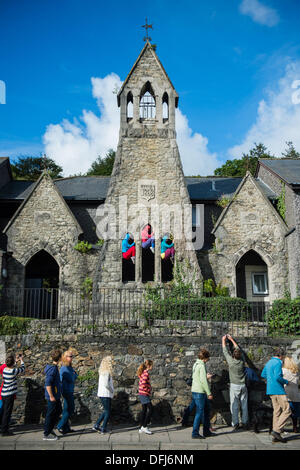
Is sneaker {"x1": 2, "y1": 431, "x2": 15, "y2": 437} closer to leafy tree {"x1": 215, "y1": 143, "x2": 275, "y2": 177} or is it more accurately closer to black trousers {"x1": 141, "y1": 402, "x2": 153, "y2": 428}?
black trousers {"x1": 141, "y1": 402, "x2": 153, "y2": 428}

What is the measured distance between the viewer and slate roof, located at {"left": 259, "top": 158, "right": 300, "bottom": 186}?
18928 millimetres

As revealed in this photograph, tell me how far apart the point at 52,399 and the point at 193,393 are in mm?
2882

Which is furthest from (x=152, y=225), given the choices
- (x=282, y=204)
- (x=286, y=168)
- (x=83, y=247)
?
(x=286, y=168)

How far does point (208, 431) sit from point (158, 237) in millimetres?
9794

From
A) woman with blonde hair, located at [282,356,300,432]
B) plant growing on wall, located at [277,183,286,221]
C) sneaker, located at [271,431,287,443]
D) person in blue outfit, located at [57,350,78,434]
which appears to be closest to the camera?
sneaker, located at [271,431,287,443]

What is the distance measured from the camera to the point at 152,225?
1766cm

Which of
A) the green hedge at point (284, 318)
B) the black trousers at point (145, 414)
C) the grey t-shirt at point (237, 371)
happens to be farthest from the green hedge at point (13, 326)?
the green hedge at point (284, 318)

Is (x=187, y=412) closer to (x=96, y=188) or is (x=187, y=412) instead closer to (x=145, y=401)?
(x=145, y=401)

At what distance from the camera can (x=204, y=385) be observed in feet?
28.1

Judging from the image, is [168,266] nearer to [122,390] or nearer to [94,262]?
[94,262]

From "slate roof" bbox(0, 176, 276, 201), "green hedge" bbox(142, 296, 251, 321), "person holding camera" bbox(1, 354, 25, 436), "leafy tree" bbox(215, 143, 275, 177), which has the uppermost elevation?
"leafy tree" bbox(215, 143, 275, 177)

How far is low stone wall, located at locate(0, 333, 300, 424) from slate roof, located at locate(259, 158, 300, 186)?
10212 millimetres

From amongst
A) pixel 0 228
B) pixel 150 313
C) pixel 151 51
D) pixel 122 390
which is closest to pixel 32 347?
pixel 122 390

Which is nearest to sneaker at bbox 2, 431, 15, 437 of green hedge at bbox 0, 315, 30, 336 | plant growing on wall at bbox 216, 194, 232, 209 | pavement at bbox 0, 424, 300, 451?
pavement at bbox 0, 424, 300, 451
